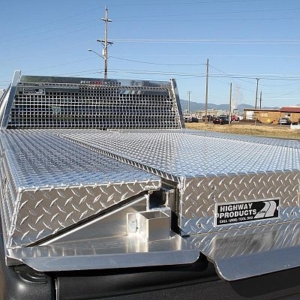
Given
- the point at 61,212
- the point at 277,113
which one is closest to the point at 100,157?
the point at 61,212

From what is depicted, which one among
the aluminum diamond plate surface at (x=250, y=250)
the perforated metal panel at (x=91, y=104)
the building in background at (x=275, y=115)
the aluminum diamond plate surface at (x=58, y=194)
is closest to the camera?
the aluminum diamond plate surface at (x=58, y=194)

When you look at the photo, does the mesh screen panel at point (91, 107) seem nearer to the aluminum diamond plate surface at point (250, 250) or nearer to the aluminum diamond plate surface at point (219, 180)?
the aluminum diamond plate surface at point (219, 180)

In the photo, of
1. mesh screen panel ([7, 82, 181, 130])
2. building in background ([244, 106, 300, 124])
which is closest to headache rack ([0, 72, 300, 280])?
mesh screen panel ([7, 82, 181, 130])

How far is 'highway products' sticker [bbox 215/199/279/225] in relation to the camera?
1.99 metres

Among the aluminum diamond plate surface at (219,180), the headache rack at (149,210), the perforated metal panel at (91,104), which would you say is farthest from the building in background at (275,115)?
the headache rack at (149,210)

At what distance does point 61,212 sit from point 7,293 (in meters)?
0.35

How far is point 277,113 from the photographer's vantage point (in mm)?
72250

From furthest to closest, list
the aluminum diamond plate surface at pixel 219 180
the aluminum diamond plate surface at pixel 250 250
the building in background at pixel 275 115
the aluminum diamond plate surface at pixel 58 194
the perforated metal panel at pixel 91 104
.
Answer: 1. the building in background at pixel 275 115
2. the perforated metal panel at pixel 91 104
3. the aluminum diamond plate surface at pixel 219 180
4. the aluminum diamond plate surface at pixel 250 250
5. the aluminum diamond plate surface at pixel 58 194

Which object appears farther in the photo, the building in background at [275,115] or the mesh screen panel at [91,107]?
the building in background at [275,115]

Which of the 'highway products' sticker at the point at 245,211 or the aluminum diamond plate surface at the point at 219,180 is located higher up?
the aluminum diamond plate surface at the point at 219,180

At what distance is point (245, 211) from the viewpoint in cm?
204

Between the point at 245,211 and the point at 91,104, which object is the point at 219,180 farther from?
the point at 91,104

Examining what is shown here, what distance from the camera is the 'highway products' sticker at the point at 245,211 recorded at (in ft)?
6.53

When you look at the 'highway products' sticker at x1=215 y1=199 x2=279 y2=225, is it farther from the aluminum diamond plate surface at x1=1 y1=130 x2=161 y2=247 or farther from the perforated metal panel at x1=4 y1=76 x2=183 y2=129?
the perforated metal panel at x1=4 y1=76 x2=183 y2=129
